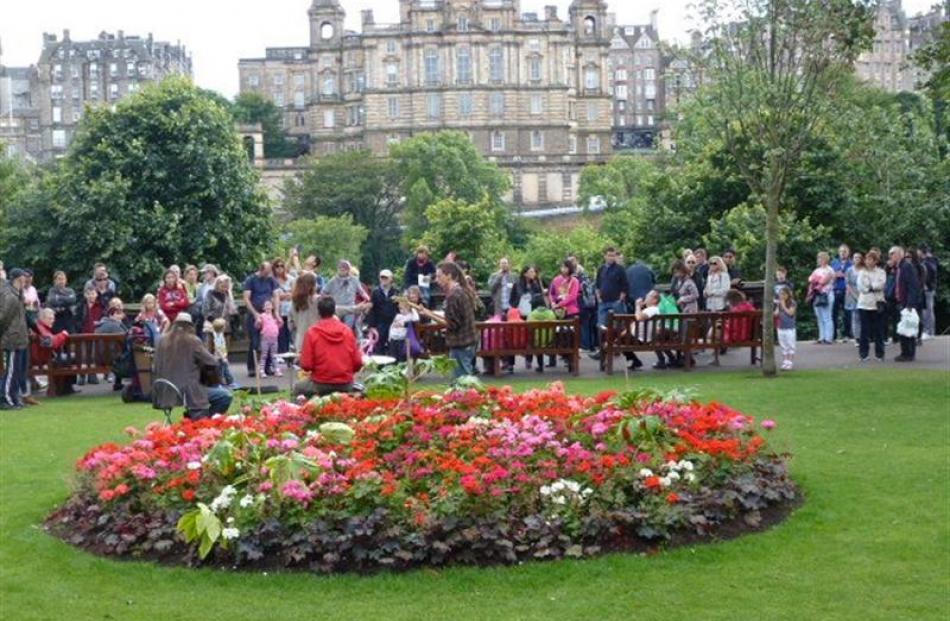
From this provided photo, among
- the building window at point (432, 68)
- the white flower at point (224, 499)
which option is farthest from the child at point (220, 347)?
the building window at point (432, 68)

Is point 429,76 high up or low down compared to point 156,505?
up

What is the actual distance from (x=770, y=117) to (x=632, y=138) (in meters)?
167

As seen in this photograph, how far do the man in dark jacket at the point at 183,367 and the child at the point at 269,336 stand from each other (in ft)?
25.4

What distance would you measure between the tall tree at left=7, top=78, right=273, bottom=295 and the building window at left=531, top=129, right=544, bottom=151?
356ft

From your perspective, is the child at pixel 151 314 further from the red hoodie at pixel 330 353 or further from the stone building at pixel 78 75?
the stone building at pixel 78 75

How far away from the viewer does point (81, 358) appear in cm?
2267

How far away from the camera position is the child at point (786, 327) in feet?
77.3

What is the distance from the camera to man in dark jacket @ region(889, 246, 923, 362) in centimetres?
2455

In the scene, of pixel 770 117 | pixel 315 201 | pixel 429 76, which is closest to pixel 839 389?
pixel 770 117

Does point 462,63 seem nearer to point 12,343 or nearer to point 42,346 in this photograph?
point 42,346

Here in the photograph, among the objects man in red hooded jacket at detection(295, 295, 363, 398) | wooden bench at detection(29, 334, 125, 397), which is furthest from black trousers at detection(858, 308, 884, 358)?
man in red hooded jacket at detection(295, 295, 363, 398)

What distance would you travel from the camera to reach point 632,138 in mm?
188375

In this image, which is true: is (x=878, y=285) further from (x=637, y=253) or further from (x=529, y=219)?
(x=529, y=219)

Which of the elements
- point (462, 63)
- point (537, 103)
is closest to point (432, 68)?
point (462, 63)
